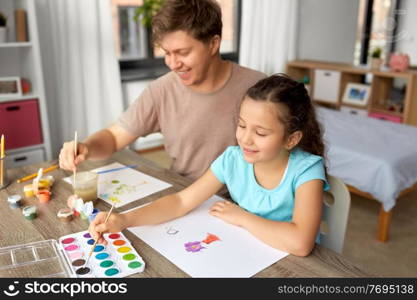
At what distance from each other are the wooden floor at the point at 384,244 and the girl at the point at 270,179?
96 centimetres

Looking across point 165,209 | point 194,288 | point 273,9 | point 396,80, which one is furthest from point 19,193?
point 396,80

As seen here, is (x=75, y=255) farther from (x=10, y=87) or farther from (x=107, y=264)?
(x=10, y=87)

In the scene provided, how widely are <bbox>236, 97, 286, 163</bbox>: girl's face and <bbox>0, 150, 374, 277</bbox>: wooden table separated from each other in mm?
275

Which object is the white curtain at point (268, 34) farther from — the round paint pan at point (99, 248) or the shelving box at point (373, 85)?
the round paint pan at point (99, 248)

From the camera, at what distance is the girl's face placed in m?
1.05

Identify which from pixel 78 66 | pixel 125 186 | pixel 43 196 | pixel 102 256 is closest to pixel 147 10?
pixel 78 66

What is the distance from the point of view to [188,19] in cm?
129

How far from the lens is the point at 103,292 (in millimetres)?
818

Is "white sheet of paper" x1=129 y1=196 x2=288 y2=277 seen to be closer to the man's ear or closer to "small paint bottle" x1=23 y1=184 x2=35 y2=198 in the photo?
"small paint bottle" x1=23 y1=184 x2=35 y2=198

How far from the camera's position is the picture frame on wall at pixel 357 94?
4.00 m

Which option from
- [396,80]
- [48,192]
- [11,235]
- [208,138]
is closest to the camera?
[11,235]

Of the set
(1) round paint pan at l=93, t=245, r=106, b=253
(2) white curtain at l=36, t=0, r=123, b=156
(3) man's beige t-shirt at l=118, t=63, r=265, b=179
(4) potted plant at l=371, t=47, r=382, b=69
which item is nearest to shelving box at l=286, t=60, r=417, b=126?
(4) potted plant at l=371, t=47, r=382, b=69

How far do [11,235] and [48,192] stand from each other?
8.9 inches

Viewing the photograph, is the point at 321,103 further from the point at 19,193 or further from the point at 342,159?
the point at 19,193
